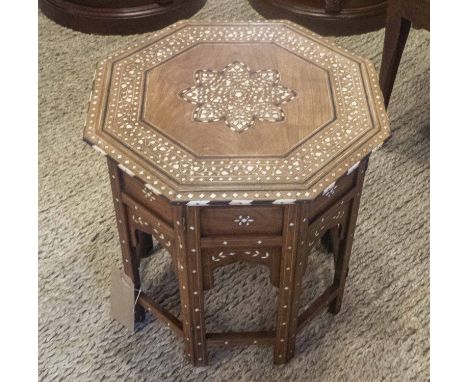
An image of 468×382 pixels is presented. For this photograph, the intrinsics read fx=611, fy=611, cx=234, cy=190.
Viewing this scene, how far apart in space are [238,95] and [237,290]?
0.61m

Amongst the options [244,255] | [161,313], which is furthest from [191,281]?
[161,313]

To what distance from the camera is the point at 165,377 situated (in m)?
1.48

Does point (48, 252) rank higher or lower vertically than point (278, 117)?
lower

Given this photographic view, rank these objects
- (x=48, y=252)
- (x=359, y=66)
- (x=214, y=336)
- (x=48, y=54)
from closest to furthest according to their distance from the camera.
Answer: (x=359, y=66) → (x=214, y=336) → (x=48, y=252) → (x=48, y=54)

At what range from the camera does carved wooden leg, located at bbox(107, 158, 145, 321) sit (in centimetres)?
124

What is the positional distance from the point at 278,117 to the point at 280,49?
0.24m

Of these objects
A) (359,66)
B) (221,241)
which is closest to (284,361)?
(221,241)

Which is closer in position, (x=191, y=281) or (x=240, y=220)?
(x=240, y=220)

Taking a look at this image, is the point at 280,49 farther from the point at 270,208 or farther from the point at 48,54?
the point at 48,54

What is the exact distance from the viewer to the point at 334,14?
7.77ft

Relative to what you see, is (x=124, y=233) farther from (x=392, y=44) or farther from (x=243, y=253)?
(x=392, y=44)

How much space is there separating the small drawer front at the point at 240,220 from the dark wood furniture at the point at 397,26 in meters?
0.93

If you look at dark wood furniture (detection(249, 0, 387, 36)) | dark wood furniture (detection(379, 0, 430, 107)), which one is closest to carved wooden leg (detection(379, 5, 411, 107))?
dark wood furniture (detection(379, 0, 430, 107))

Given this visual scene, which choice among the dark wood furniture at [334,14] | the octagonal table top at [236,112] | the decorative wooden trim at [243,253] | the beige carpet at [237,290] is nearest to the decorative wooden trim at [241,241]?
the decorative wooden trim at [243,253]
